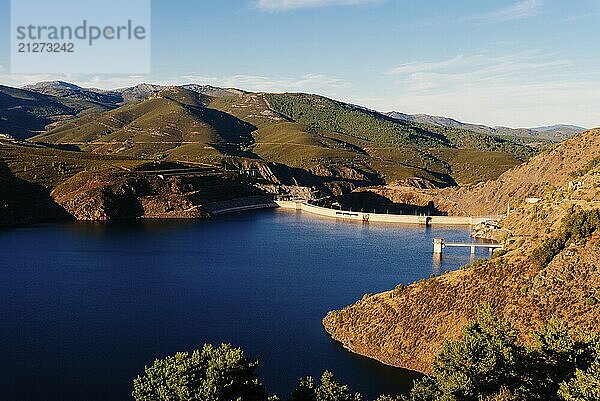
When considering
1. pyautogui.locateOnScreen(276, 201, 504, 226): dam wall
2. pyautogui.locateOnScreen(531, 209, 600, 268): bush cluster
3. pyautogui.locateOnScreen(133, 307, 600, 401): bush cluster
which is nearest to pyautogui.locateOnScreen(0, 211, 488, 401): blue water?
pyautogui.locateOnScreen(133, 307, 600, 401): bush cluster

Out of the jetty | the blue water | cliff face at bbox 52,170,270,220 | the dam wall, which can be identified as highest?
cliff face at bbox 52,170,270,220

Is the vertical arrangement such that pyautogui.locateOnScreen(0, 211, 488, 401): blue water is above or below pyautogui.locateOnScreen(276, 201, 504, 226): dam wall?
below

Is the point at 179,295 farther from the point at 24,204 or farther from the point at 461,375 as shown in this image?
the point at 24,204

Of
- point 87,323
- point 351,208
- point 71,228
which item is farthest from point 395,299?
point 351,208

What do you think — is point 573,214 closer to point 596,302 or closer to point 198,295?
point 596,302

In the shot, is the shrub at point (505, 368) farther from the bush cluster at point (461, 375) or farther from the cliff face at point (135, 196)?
the cliff face at point (135, 196)

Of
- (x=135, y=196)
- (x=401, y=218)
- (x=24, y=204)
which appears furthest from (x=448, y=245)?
(x=24, y=204)

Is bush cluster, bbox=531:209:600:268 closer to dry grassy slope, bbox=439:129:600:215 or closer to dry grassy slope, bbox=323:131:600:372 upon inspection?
dry grassy slope, bbox=323:131:600:372
